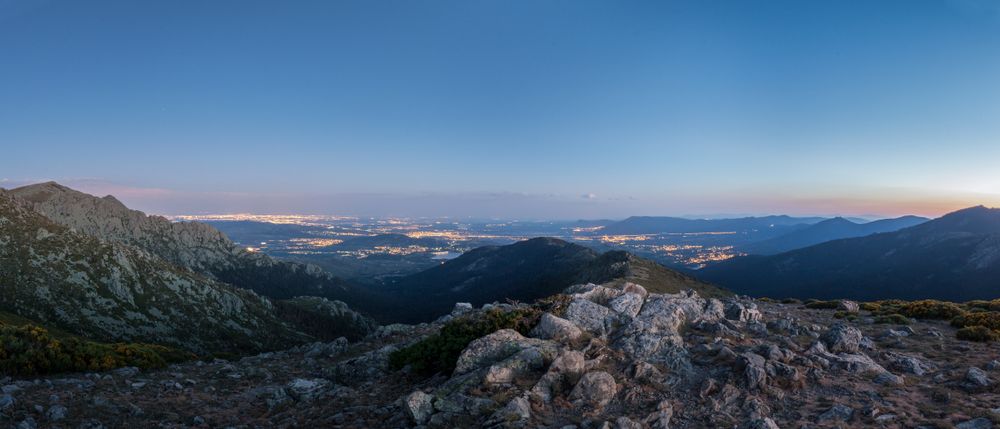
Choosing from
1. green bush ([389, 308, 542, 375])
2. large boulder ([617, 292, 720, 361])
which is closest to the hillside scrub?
large boulder ([617, 292, 720, 361])

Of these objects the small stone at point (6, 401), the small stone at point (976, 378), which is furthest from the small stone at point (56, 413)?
the small stone at point (976, 378)

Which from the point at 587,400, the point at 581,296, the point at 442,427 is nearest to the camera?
the point at 442,427

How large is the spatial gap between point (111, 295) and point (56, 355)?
11829 centimetres

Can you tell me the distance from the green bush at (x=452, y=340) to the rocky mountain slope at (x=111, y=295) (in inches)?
4132

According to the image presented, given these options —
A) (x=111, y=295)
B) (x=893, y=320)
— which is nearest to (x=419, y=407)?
(x=893, y=320)

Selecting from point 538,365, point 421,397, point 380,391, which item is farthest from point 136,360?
point 538,365

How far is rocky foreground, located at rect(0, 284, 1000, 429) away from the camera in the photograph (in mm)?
12531

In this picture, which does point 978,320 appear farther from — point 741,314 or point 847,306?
point 741,314

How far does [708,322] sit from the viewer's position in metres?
20.4

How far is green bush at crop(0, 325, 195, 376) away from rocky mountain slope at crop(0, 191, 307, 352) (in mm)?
88995

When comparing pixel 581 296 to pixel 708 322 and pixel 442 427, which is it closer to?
pixel 708 322

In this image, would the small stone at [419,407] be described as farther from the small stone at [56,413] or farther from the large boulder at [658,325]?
the small stone at [56,413]

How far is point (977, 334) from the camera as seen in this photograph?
2089 cm

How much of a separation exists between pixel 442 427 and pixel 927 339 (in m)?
23.7
